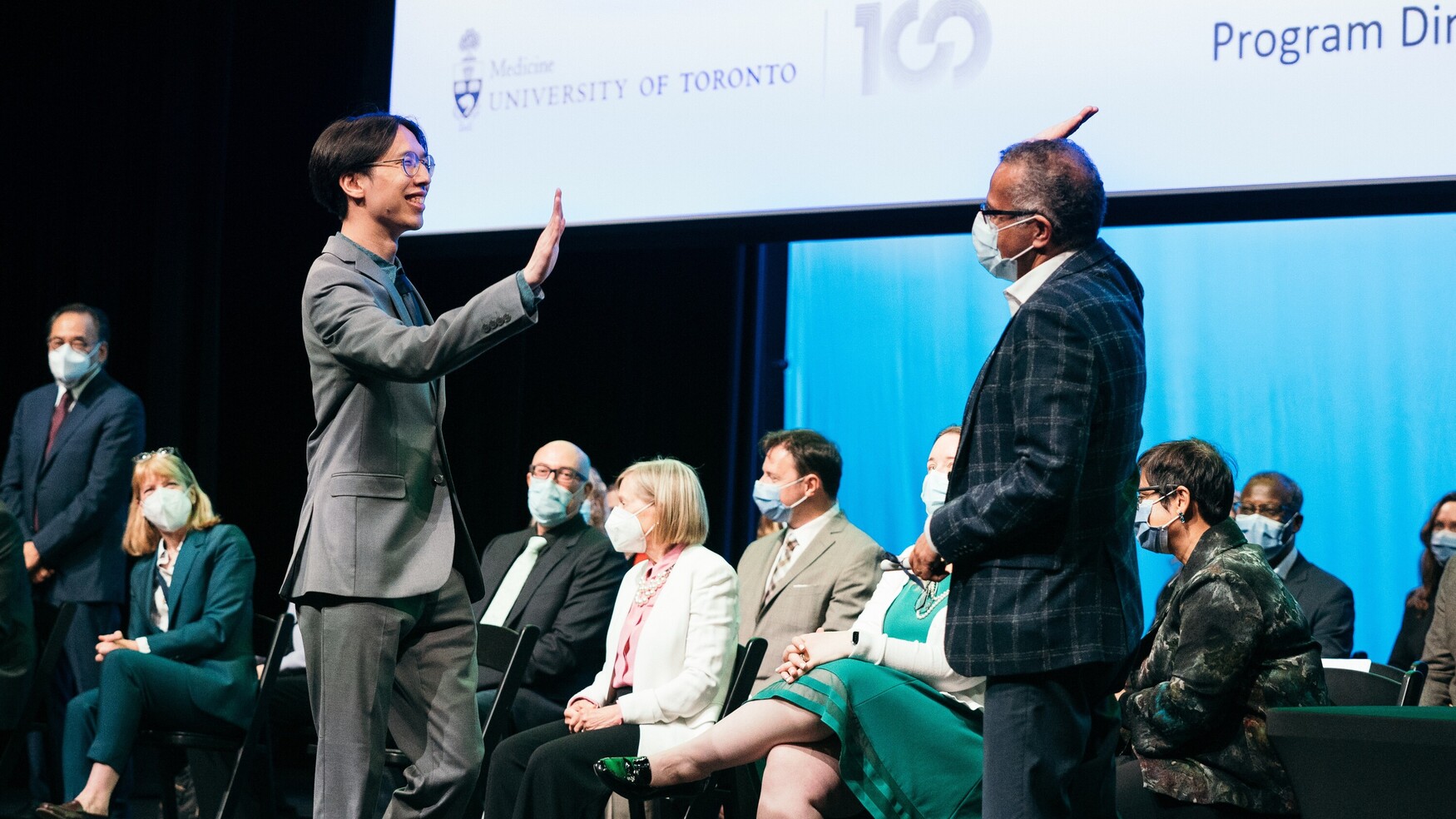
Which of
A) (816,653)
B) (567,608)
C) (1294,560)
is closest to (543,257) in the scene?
(816,653)

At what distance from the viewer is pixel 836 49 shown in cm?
473

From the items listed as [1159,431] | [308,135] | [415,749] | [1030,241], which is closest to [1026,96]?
[1159,431]

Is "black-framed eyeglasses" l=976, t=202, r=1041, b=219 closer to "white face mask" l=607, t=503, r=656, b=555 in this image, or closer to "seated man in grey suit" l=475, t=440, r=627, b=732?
"white face mask" l=607, t=503, r=656, b=555

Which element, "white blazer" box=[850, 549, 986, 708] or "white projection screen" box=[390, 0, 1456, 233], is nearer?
"white blazer" box=[850, 549, 986, 708]

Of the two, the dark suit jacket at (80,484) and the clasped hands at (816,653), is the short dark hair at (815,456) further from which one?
the dark suit jacket at (80,484)

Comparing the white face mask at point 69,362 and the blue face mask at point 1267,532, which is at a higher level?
the white face mask at point 69,362

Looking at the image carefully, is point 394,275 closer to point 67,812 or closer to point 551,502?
point 551,502

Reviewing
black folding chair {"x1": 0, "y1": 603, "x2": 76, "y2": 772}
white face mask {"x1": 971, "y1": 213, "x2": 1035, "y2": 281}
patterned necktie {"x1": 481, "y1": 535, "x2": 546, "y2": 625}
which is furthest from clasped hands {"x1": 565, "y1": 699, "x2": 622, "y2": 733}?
black folding chair {"x1": 0, "y1": 603, "x2": 76, "y2": 772}

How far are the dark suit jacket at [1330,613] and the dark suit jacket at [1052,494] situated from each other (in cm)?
242

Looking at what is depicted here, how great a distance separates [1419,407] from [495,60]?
3467 millimetres

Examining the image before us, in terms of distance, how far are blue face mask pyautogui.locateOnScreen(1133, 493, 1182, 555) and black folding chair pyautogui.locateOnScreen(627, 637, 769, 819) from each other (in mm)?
974

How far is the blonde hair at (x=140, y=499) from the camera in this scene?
481cm

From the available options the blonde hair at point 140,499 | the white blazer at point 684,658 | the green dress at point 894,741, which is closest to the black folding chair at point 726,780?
the white blazer at point 684,658

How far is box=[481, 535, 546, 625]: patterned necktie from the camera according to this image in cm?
480
